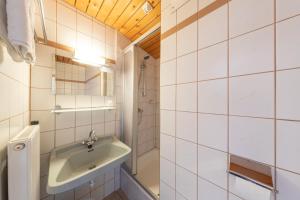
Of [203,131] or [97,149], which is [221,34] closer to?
[203,131]

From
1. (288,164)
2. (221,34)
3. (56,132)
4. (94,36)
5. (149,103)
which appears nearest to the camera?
(288,164)

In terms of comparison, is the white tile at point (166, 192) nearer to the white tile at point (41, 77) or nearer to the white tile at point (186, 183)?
the white tile at point (186, 183)

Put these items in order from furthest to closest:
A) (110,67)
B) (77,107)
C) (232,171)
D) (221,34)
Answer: (110,67)
(77,107)
(221,34)
(232,171)

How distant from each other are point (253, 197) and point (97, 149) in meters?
1.41

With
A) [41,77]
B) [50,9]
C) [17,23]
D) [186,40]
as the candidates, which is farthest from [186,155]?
[50,9]

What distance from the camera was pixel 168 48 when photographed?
1.08 metres

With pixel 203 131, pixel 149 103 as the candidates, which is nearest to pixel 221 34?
pixel 203 131

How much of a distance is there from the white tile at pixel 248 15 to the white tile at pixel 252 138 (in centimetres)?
47

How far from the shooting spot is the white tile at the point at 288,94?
19.5 inches

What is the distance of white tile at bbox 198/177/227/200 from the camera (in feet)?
2.31

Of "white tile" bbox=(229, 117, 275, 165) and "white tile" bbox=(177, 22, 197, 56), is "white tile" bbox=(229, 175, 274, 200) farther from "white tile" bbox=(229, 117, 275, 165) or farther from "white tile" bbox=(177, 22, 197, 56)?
"white tile" bbox=(177, 22, 197, 56)

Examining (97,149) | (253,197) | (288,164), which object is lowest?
(97,149)

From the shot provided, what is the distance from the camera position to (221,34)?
2.38 ft

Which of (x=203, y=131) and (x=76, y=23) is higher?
(x=76, y=23)
